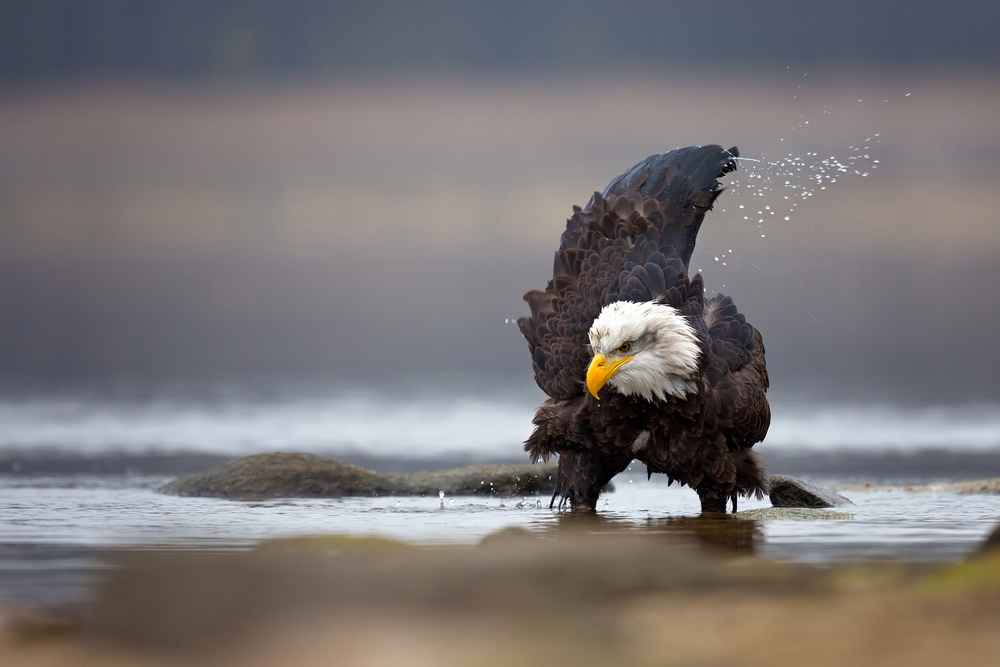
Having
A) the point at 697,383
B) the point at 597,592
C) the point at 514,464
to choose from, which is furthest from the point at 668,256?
the point at 597,592

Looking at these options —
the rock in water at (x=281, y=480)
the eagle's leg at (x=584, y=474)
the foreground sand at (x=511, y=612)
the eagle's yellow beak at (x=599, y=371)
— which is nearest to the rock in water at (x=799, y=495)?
the eagle's leg at (x=584, y=474)

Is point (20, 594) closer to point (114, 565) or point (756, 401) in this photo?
point (114, 565)

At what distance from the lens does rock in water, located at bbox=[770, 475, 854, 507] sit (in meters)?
8.08

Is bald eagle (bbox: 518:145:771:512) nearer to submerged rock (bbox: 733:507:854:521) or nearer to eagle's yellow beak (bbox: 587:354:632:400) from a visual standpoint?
eagle's yellow beak (bbox: 587:354:632:400)

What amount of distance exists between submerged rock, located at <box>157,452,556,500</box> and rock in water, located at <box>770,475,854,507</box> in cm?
185

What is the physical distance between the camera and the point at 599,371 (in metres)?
6.82

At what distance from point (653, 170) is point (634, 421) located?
238 centimetres

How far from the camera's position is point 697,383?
7.14 m

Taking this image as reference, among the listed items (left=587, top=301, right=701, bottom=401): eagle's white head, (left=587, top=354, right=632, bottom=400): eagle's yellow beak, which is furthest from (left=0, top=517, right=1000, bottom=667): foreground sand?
(left=587, top=301, right=701, bottom=401): eagle's white head

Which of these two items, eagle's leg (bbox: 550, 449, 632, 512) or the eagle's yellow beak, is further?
eagle's leg (bbox: 550, 449, 632, 512)

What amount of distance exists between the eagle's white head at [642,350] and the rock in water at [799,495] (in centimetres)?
169

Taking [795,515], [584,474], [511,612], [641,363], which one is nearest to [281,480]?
[584,474]

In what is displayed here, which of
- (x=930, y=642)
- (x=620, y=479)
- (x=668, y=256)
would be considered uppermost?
(x=668, y=256)

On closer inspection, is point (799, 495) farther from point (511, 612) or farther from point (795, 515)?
point (511, 612)
